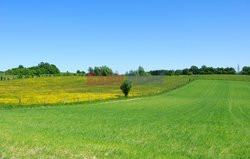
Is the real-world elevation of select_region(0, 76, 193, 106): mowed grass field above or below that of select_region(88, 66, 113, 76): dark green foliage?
below

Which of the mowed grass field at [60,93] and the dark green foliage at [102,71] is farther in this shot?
the dark green foliage at [102,71]

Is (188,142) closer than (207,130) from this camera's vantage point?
Yes

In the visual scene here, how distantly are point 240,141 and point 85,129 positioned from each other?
8.40 m

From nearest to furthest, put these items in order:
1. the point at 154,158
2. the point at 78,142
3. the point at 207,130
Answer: the point at 154,158 → the point at 78,142 → the point at 207,130

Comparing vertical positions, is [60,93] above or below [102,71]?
below

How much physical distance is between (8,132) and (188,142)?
896cm

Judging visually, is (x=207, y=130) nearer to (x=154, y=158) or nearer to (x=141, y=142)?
(x=141, y=142)

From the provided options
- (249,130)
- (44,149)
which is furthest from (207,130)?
(44,149)

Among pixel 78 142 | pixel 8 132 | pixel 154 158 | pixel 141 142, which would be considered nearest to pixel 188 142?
pixel 141 142

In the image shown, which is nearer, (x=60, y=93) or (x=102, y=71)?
(x=60, y=93)

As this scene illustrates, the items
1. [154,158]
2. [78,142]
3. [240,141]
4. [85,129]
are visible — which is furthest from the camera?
[85,129]

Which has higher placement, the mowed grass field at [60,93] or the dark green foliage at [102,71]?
the dark green foliage at [102,71]

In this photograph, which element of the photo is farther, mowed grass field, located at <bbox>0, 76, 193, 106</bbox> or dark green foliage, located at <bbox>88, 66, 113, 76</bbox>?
dark green foliage, located at <bbox>88, 66, 113, 76</bbox>

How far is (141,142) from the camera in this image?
13812 mm
